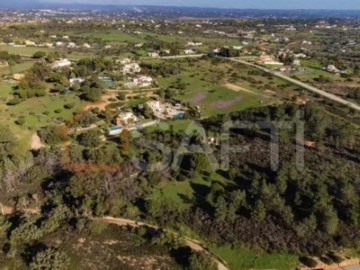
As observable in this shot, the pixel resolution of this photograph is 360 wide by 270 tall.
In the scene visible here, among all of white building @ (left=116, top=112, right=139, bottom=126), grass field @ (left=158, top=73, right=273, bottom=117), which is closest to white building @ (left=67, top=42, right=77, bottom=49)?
grass field @ (left=158, top=73, right=273, bottom=117)

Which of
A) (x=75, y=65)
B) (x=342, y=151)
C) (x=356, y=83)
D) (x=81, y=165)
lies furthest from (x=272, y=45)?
(x=81, y=165)

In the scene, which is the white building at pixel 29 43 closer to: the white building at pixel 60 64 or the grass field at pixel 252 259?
the white building at pixel 60 64

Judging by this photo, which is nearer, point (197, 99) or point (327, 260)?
point (327, 260)

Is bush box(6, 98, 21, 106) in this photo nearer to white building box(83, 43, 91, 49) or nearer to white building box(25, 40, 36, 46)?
white building box(83, 43, 91, 49)

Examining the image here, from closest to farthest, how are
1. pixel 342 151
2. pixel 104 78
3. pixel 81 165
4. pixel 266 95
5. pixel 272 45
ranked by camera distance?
1. pixel 81 165
2. pixel 342 151
3. pixel 266 95
4. pixel 104 78
5. pixel 272 45

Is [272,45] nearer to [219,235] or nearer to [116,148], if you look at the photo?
[116,148]

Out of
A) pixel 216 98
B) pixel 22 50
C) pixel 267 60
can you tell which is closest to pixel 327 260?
pixel 216 98

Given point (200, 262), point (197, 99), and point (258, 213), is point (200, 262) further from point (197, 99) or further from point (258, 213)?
point (197, 99)
